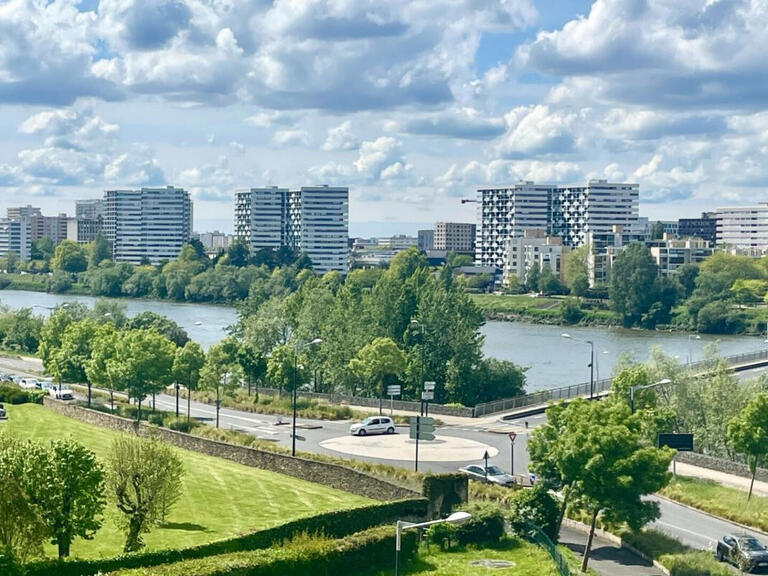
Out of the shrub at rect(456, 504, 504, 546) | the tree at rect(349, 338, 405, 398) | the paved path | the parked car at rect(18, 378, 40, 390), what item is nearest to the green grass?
the shrub at rect(456, 504, 504, 546)

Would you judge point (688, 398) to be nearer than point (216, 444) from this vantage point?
No

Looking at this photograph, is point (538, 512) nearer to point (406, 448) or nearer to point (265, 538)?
point (265, 538)

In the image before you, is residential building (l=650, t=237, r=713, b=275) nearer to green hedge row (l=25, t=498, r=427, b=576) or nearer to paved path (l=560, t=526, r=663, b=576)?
paved path (l=560, t=526, r=663, b=576)

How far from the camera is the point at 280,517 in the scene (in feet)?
109

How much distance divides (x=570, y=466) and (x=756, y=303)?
129m

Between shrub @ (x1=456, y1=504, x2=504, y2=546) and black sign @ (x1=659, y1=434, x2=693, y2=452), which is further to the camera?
black sign @ (x1=659, y1=434, x2=693, y2=452)

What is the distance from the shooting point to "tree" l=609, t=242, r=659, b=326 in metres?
143

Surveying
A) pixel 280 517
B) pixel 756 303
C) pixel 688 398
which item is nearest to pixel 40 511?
pixel 280 517

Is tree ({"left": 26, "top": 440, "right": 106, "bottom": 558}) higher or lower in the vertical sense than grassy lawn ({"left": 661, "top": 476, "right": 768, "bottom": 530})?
higher

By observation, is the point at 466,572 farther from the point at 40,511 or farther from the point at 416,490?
the point at 40,511

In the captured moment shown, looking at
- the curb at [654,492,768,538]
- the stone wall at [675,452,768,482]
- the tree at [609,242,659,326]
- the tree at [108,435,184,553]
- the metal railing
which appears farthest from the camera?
the tree at [609,242,659,326]

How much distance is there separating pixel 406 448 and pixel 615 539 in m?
16.5

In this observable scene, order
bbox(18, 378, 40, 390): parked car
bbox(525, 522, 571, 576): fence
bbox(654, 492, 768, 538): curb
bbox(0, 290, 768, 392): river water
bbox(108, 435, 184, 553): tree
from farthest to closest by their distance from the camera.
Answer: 1. bbox(0, 290, 768, 392): river water
2. bbox(18, 378, 40, 390): parked car
3. bbox(654, 492, 768, 538): curb
4. bbox(108, 435, 184, 553): tree
5. bbox(525, 522, 571, 576): fence

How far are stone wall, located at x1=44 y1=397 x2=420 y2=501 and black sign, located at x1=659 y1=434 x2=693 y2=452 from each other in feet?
44.2
